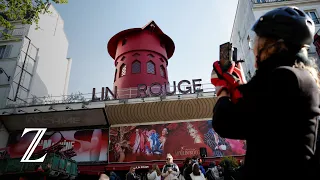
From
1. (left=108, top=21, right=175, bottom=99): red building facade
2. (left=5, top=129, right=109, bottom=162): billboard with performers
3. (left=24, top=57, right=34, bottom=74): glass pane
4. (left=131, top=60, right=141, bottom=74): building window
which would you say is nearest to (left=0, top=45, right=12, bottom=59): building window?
(left=24, top=57, right=34, bottom=74): glass pane

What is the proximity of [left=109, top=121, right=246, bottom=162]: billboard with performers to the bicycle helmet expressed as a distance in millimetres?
15304

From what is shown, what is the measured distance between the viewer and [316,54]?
56.1 feet

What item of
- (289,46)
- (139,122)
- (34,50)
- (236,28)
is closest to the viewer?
(289,46)

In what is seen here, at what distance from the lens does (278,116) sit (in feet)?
3.92

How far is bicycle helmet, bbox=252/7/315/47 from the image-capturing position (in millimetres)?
1406

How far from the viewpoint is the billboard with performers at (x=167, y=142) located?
52.6 ft

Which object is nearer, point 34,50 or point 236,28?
point 34,50

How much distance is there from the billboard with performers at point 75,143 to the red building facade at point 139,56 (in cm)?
411

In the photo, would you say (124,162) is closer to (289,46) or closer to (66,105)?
(66,105)

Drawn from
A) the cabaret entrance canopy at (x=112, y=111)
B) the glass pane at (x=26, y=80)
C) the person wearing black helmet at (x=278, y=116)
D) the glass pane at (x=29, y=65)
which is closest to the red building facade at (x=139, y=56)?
the cabaret entrance canopy at (x=112, y=111)

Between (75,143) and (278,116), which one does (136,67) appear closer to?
(75,143)

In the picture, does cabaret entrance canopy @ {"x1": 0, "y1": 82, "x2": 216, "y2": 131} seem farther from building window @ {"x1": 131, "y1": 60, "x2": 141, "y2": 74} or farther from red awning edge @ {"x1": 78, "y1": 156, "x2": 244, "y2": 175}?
building window @ {"x1": 131, "y1": 60, "x2": 141, "y2": 74}

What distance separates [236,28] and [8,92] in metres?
22.2

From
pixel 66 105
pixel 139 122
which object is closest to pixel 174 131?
pixel 139 122
